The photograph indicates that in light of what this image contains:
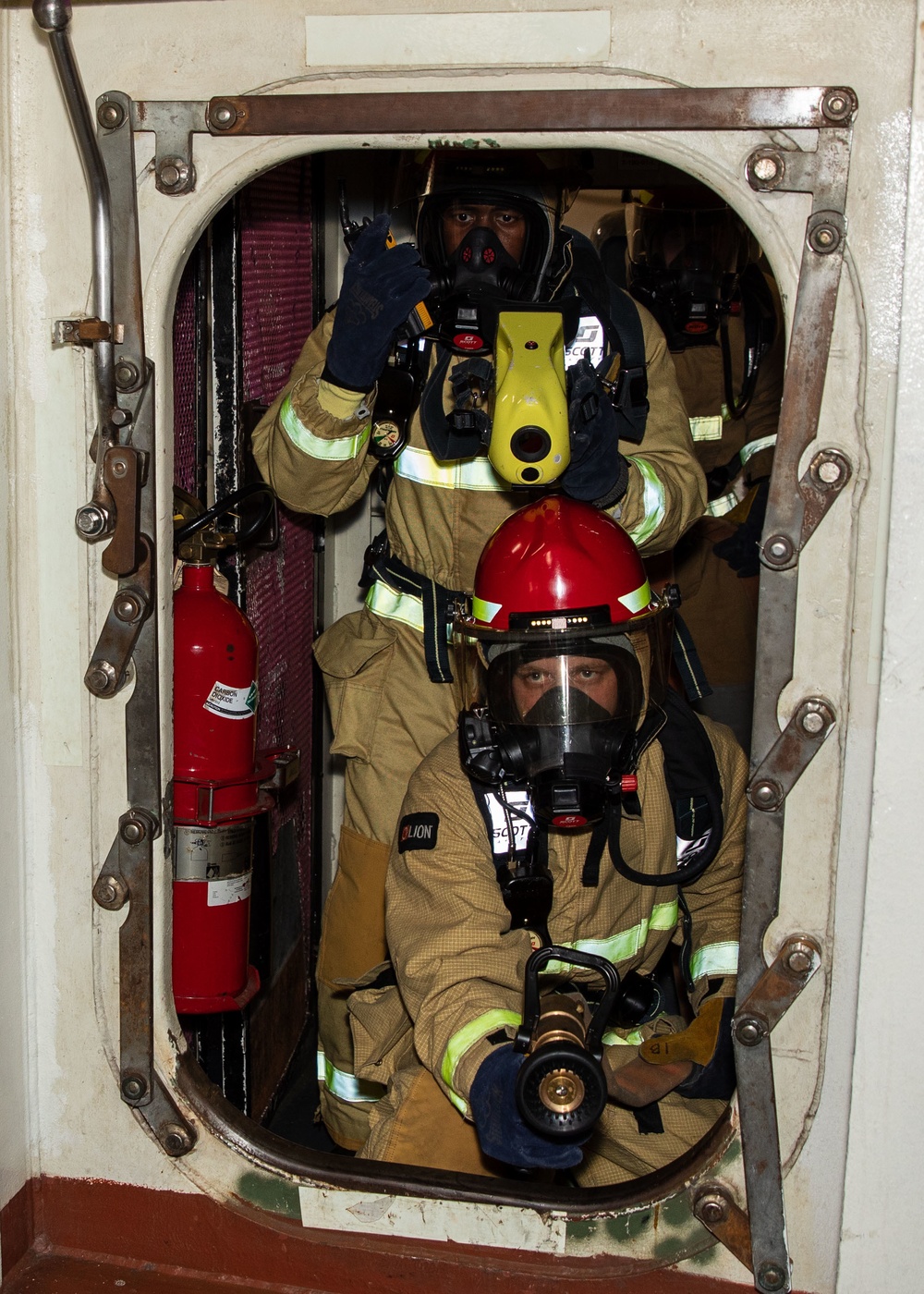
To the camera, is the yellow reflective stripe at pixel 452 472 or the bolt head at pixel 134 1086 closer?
the bolt head at pixel 134 1086

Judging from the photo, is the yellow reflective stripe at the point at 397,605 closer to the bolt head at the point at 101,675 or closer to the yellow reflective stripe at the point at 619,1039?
the yellow reflective stripe at the point at 619,1039

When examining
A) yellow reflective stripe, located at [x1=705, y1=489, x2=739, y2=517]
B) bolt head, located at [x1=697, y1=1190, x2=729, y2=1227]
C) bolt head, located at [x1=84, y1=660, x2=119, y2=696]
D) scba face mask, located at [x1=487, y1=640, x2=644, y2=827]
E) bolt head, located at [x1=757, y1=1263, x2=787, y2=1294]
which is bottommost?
bolt head, located at [x1=757, y1=1263, x2=787, y2=1294]

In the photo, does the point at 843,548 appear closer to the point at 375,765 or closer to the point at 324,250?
the point at 375,765

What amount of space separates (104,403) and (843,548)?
112 cm

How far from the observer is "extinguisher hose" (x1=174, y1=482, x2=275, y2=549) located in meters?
2.73

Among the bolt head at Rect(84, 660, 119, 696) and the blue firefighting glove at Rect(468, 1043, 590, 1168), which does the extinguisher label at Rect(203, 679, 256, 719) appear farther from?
the blue firefighting glove at Rect(468, 1043, 590, 1168)

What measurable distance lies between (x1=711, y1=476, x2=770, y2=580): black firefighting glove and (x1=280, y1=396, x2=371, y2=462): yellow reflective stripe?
1680mm

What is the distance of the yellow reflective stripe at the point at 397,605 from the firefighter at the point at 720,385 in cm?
128

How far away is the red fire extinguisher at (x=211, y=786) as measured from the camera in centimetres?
259

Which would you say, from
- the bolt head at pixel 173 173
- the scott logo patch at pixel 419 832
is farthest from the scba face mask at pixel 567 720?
the bolt head at pixel 173 173

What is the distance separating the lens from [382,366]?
270cm

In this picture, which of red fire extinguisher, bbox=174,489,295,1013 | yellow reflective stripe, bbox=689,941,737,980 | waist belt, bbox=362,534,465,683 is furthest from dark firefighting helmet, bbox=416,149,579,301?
yellow reflective stripe, bbox=689,941,737,980

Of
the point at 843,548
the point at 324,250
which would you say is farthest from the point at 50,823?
the point at 324,250

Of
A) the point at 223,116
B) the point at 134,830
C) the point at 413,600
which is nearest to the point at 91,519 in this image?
the point at 134,830
